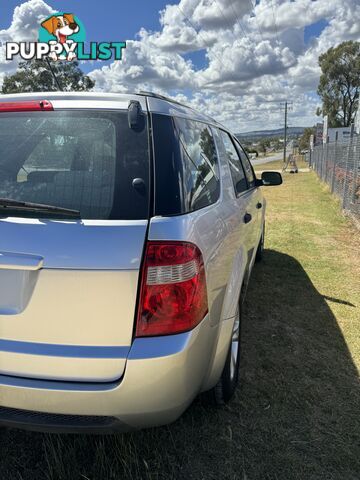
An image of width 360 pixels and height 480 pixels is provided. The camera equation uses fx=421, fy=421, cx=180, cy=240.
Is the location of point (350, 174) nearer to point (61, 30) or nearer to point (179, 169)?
point (179, 169)

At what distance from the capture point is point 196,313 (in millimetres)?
1875

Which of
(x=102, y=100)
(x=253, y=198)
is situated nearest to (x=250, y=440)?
(x=102, y=100)

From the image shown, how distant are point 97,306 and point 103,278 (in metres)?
0.13

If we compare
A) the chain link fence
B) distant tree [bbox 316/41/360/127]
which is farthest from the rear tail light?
distant tree [bbox 316/41/360/127]

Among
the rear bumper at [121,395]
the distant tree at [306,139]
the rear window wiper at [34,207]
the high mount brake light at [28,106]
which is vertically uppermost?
the distant tree at [306,139]

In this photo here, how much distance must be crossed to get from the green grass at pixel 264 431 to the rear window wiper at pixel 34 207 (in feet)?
4.34

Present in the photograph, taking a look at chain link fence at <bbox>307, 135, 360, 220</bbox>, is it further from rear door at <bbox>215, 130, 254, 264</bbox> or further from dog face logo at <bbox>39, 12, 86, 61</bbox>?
dog face logo at <bbox>39, 12, 86, 61</bbox>

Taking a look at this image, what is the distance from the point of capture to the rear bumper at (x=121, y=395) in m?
1.75

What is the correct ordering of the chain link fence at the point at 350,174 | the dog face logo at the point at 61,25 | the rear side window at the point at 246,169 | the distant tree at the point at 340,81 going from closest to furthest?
the rear side window at the point at 246,169
the chain link fence at the point at 350,174
the dog face logo at the point at 61,25
the distant tree at the point at 340,81

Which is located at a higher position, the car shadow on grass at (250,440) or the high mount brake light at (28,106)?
the high mount brake light at (28,106)

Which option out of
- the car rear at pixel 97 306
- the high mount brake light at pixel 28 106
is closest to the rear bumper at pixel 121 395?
the car rear at pixel 97 306

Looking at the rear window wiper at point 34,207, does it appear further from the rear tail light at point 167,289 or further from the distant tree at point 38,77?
the distant tree at point 38,77

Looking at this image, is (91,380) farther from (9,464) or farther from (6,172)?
(6,172)

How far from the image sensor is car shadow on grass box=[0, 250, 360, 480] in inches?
87.0
